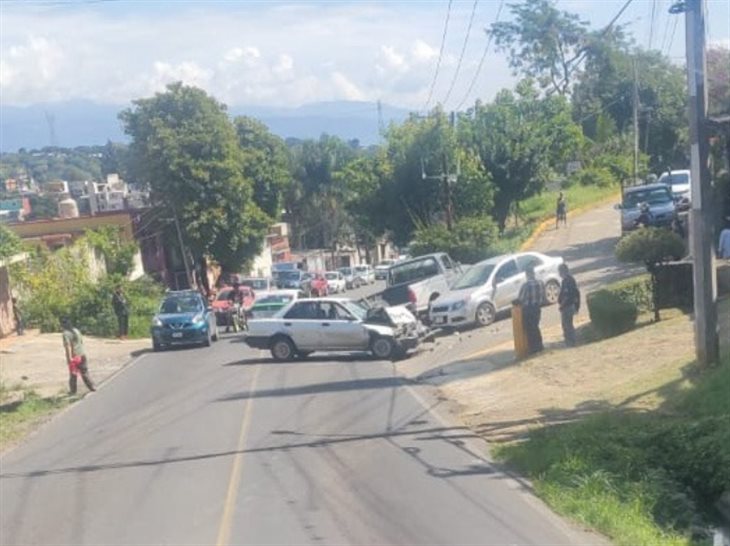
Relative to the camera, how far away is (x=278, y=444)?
16.2 metres

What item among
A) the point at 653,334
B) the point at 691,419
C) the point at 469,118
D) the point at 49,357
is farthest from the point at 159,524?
the point at 469,118

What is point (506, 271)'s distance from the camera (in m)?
30.8

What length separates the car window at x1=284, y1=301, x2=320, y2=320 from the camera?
2792 cm

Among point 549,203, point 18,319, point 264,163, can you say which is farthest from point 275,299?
point 264,163

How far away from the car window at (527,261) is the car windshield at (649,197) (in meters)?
8.93

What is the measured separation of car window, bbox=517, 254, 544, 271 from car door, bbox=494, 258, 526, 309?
16cm

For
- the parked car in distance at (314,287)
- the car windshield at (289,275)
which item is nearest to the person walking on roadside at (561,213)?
the parked car in distance at (314,287)

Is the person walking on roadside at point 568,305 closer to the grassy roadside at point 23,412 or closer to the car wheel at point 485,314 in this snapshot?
the car wheel at point 485,314

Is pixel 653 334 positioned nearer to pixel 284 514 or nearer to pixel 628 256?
pixel 628 256

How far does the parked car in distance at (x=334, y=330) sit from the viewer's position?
89.5 ft

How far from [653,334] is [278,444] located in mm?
7664

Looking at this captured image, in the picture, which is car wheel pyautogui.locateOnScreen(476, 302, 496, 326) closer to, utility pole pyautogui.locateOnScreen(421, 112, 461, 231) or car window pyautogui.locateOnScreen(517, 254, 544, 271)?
car window pyautogui.locateOnScreen(517, 254, 544, 271)

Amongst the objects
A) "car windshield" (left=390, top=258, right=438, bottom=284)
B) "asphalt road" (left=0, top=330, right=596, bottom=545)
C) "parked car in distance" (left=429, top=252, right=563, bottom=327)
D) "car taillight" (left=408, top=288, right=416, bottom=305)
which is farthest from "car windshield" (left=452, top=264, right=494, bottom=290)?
"asphalt road" (left=0, top=330, right=596, bottom=545)

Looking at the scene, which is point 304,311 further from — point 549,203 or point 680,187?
point 549,203
